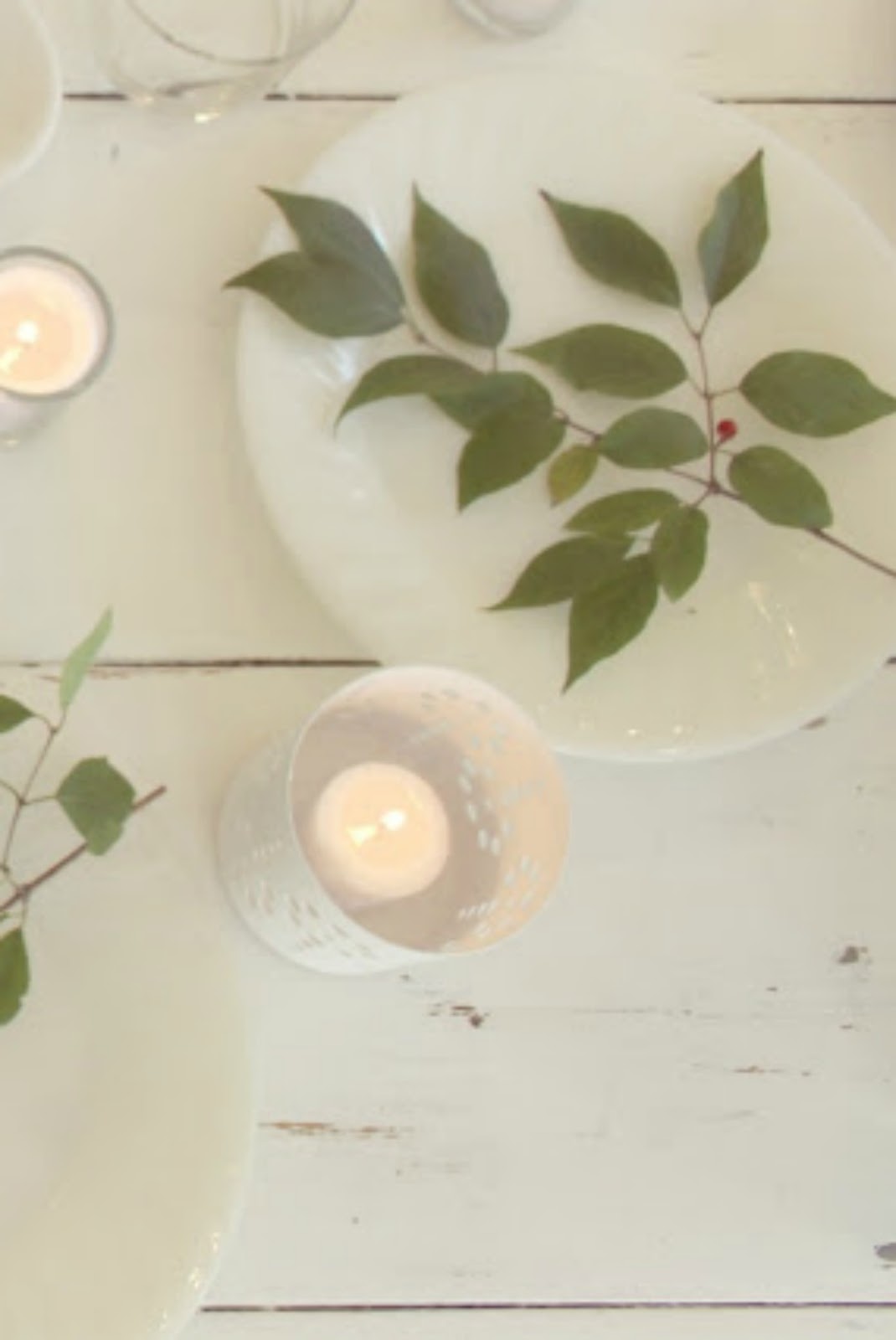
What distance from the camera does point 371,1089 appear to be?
555 mm

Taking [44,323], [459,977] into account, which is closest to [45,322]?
[44,323]

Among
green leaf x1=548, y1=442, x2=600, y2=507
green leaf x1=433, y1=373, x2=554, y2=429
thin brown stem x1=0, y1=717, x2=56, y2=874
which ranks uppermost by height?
green leaf x1=433, y1=373, x2=554, y2=429

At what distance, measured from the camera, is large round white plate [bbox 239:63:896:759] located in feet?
1.81

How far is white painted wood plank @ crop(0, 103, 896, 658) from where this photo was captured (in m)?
0.56

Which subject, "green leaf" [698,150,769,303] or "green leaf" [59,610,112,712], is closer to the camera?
"green leaf" [59,610,112,712]

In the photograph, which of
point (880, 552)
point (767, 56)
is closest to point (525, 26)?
point (767, 56)

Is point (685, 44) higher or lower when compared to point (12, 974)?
higher

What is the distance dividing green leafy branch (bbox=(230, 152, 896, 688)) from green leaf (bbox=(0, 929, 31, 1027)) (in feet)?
0.52

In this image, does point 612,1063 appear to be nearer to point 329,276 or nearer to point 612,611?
point 612,611

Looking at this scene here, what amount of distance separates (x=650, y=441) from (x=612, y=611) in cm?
5

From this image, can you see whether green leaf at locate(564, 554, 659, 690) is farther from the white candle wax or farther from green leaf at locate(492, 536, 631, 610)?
the white candle wax

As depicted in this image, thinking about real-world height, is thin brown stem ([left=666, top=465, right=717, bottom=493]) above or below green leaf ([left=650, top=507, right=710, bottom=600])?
above

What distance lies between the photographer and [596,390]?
567mm

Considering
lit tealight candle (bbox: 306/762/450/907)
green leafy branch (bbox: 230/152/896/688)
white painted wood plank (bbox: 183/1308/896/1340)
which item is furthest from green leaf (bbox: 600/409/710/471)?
white painted wood plank (bbox: 183/1308/896/1340)
